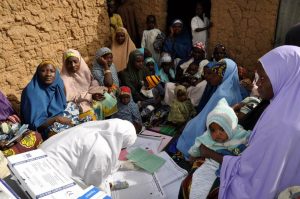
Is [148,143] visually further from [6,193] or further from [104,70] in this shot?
[6,193]

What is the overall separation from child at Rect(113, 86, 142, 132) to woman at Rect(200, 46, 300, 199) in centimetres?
231

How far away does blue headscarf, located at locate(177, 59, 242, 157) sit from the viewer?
125 inches

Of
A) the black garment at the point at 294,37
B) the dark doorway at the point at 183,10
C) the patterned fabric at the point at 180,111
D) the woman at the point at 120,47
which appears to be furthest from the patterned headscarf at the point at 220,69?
the dark doorway at the point at 183,10

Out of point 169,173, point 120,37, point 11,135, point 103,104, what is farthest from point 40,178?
point 120,37

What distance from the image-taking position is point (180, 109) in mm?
4141

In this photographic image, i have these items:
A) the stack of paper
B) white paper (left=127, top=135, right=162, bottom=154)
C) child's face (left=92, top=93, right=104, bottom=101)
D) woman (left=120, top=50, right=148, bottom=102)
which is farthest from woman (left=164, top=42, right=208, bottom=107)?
the stack of paper

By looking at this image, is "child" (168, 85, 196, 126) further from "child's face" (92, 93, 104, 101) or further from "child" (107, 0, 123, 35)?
"child" (107, 0, 123, 35)

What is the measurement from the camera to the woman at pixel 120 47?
5.16 metres

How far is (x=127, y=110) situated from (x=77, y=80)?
79cm

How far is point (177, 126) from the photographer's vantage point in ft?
13.9

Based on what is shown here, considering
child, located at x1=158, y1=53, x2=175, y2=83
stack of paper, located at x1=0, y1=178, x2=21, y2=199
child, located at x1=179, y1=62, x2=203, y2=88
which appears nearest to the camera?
stack of paper, located at x1=0, y1=178, x2=21, y2=199

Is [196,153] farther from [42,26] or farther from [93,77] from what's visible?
[42,26]

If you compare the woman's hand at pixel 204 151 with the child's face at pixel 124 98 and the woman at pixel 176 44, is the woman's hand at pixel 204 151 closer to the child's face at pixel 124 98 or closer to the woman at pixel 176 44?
→ the child's face at pixel 124 98

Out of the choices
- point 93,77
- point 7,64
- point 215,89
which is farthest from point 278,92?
point 7,64
